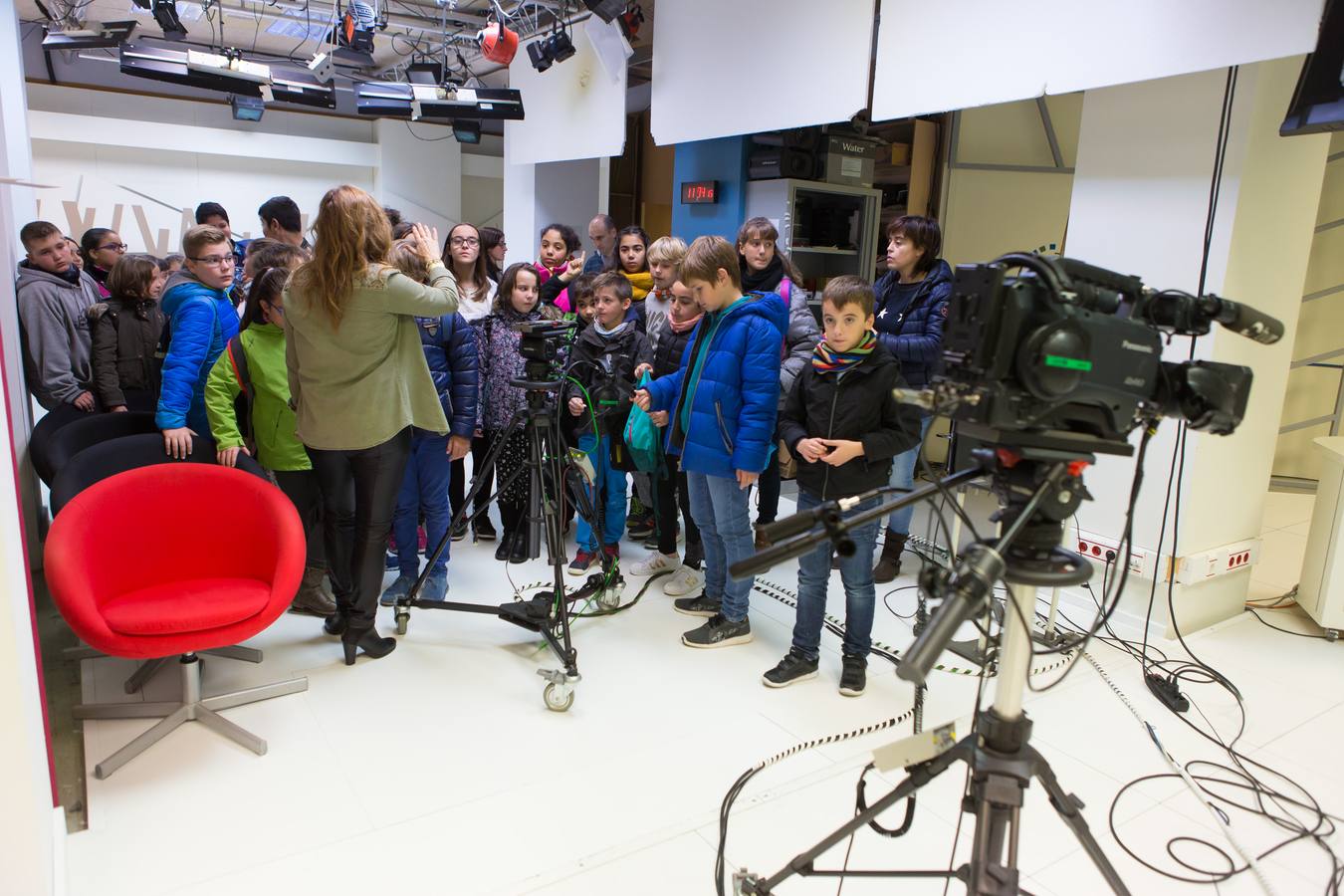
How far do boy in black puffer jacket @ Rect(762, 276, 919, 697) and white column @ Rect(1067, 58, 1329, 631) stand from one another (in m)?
1.15

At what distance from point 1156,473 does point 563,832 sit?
8.19 feet

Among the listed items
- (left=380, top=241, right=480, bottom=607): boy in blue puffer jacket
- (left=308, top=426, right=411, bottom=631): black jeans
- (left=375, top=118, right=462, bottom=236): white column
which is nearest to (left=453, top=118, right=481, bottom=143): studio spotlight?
(left=375, top=118, right=462, bottom=236): white column

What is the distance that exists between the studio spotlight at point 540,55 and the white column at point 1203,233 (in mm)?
3781

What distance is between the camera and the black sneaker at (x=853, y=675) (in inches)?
113

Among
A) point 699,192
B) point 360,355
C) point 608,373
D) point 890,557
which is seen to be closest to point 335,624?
point 360,355

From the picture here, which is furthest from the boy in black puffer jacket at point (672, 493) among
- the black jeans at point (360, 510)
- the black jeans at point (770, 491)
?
the black jeans at point (360, 510)

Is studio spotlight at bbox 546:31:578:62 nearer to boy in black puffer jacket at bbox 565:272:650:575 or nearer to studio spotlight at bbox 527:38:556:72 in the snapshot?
studio spotlight at bbox 527:38:556:72

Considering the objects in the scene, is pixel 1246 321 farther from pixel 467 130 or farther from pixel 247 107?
pixel 247 107

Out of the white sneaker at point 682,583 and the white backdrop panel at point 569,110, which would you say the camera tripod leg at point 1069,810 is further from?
the white backdrop panel at point 569,110

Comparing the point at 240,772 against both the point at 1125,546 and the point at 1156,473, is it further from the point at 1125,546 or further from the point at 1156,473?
the point at 1156,473

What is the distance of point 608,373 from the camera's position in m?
3.66

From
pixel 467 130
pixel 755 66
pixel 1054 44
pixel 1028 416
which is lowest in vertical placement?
pixel 1028 416

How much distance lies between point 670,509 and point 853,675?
49.8 inches

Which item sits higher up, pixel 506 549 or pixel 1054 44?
pixel 1054 44
